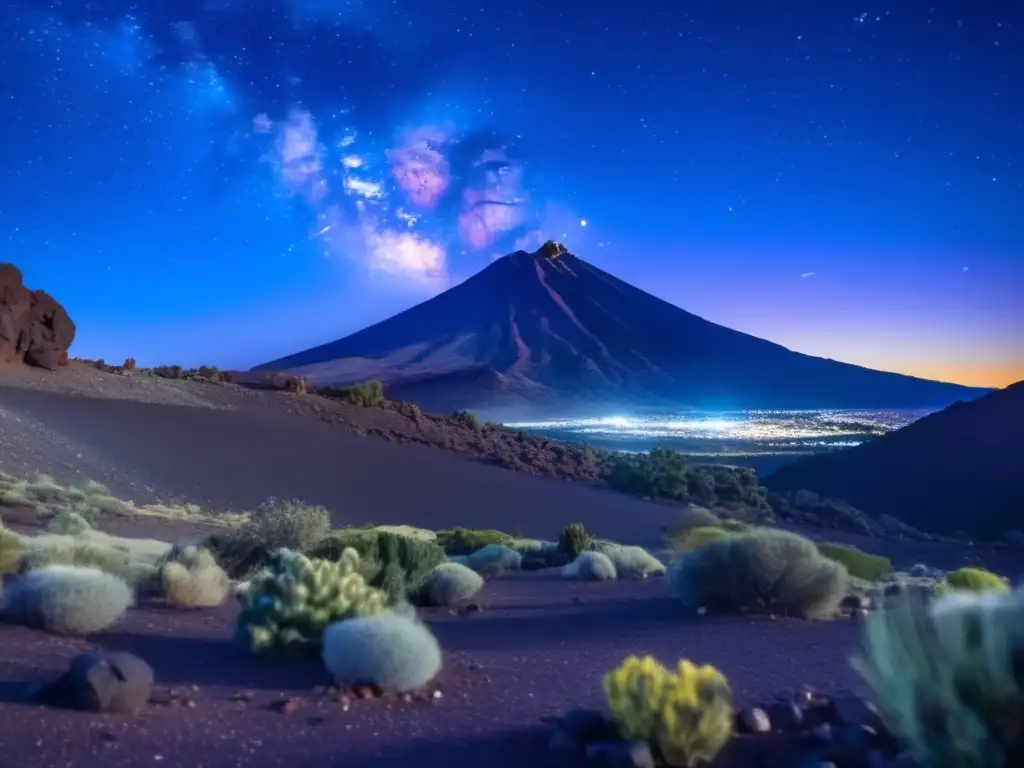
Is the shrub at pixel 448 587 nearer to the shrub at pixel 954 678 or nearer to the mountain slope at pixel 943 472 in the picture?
the shrub at pixel 954 678

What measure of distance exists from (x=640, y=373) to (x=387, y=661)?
460 ft

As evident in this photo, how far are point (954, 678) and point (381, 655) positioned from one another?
4.23m

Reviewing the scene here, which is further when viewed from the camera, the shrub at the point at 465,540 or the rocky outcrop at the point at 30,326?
the rocky outcrop at the point at 30,326

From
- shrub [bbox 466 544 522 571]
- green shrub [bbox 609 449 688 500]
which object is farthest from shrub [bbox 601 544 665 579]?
green shrub [bbox 609 449 688 500]

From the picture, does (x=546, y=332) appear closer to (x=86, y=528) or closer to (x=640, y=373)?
(x=640, y=373)

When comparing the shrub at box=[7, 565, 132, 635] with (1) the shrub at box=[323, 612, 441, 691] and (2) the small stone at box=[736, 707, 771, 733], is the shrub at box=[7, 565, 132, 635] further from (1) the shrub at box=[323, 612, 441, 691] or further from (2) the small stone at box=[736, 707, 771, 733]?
(2) the small stone at box=[736, 707, 771, 733]

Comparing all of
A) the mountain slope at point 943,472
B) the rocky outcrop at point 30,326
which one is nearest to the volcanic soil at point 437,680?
the rocky outcrop at point 30,326

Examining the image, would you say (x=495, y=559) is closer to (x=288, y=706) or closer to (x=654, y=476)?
(x=288, y=706)

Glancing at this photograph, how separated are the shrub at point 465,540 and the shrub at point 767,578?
33.6 feet

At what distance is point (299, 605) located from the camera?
9.03 metres

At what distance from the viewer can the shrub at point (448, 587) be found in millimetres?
12602

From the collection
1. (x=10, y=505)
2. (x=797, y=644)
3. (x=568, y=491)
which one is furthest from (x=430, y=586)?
(x=568, y=491)

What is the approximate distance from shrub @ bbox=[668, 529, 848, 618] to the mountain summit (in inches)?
4190

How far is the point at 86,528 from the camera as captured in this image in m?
16.7
